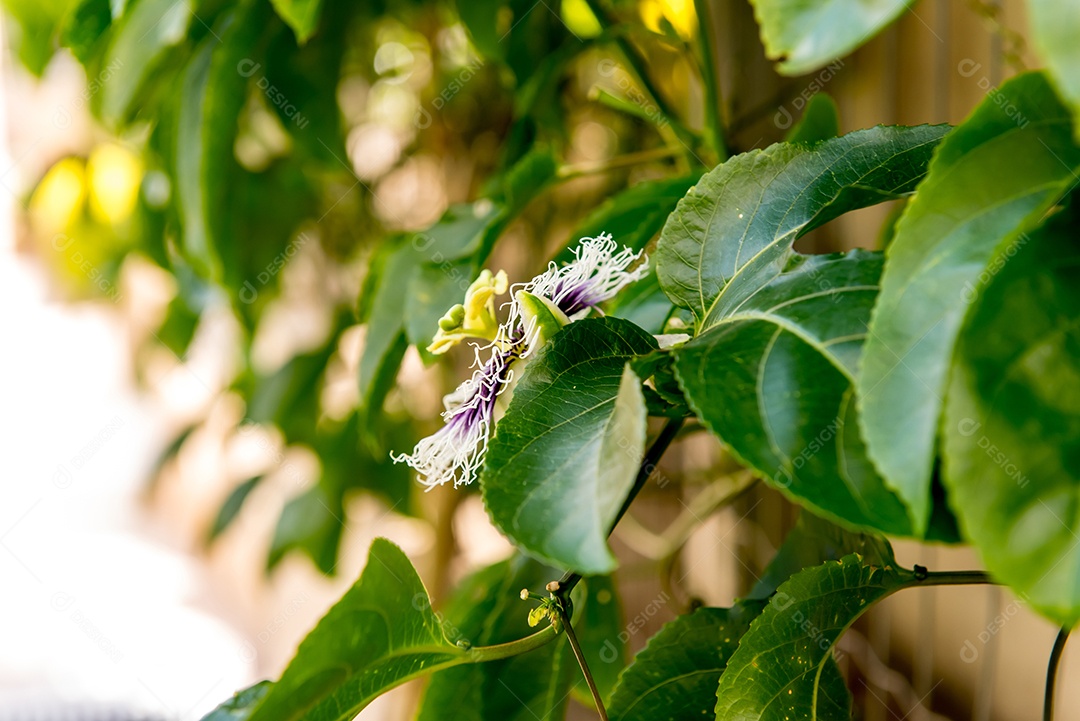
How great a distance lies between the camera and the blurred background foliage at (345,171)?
0.43m

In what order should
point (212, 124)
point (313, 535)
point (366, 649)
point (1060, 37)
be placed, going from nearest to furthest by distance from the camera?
point (1060, 37), point (366, 649), point (212, 124), point (313, 535)

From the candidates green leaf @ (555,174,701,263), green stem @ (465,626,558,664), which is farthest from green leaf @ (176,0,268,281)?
green stem @ (465,626,558,664)

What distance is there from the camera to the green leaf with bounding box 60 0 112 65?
16.0 inches

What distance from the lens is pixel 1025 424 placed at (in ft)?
0.51

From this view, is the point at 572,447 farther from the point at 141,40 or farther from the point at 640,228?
the point at 141,40

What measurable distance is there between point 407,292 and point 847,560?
0.25m

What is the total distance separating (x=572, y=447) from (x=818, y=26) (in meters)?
0.11

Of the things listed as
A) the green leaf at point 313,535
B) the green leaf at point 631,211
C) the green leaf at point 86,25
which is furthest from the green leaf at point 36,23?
the green leaf at point 313,535

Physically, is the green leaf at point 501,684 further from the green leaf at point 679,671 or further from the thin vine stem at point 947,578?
the thin vine stem at point 947,578

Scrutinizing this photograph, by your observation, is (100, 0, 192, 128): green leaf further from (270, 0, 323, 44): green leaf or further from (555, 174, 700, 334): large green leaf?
(555, 174, 700, 334): large green leaf

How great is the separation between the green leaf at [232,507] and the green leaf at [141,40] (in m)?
0.59

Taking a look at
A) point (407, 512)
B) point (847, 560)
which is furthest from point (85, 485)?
point (847, 560)

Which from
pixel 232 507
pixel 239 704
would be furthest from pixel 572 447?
pixel 232 507

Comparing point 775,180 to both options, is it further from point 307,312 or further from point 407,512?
point 307,312
